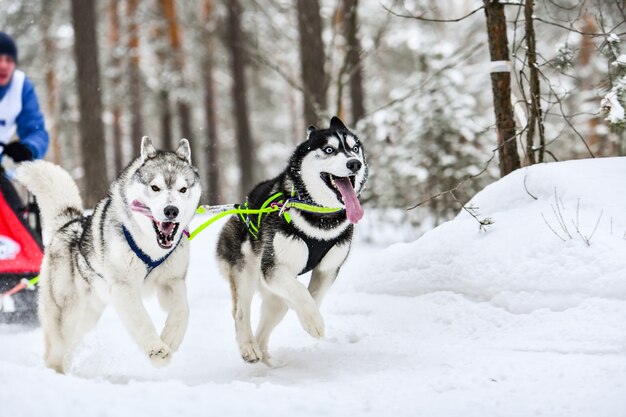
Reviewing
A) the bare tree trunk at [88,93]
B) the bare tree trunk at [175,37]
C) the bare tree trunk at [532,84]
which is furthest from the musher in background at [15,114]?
the bare tree trunk at [175,37]

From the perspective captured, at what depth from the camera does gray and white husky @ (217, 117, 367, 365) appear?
12.4 ft

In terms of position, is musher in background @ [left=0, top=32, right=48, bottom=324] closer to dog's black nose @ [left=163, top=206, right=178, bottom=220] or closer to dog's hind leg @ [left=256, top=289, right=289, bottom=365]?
dog's hind leg @ [left=256, top=289, right=289, bottom=365]

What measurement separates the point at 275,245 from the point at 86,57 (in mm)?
8728

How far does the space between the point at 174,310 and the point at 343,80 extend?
20.5 feet

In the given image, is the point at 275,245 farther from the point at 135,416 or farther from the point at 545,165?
the point at 545,165

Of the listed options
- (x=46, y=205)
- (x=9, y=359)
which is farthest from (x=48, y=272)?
(x=9, y=359)

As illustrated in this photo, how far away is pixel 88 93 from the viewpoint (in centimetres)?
1105

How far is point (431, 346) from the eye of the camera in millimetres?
3973

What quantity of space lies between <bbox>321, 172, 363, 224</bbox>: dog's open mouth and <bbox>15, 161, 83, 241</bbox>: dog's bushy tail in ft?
5.96

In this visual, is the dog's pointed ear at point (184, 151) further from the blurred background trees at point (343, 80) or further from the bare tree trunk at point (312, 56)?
the bare tree trunk at point (312, 56)

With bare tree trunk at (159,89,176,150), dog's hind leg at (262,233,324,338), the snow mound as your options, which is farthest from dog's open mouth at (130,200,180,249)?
bare tree trunk at (159,89,176,150)

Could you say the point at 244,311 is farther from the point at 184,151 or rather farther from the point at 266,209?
the point at 184,151

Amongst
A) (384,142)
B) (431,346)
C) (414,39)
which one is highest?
(414,39)

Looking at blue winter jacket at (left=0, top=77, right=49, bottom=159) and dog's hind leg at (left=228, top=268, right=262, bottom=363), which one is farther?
blue winter jacket at (left=0, top=77, right=49, bottom=159)
